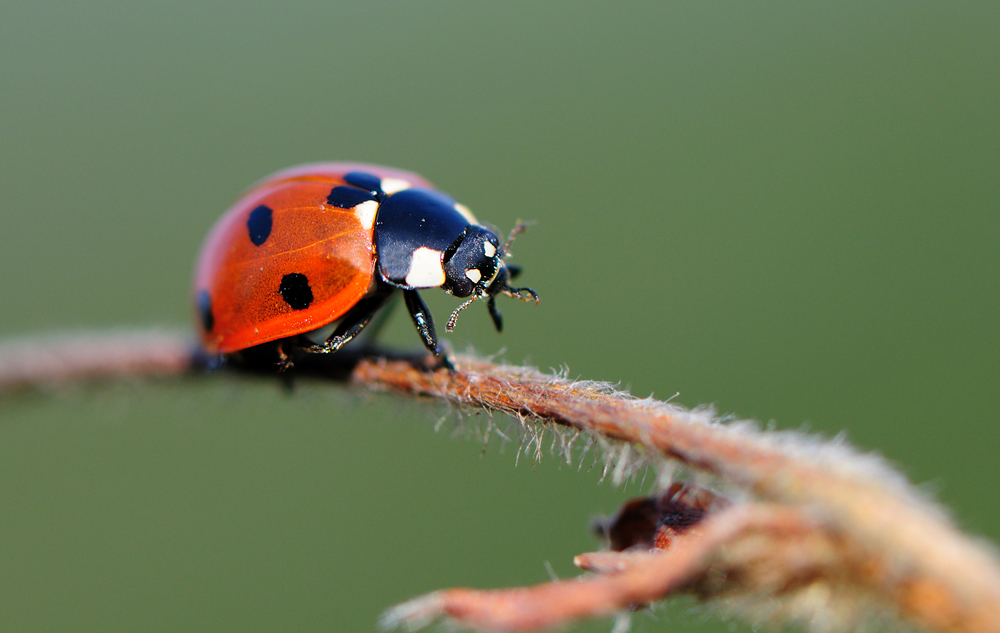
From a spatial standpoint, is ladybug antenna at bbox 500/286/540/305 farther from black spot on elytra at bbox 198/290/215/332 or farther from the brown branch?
the brown branch

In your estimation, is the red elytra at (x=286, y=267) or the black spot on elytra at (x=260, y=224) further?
the black spot on elytra at (x=260, y=224)

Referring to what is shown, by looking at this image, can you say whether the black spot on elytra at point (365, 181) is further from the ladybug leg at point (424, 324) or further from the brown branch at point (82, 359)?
the brown branch at point (82, 359)

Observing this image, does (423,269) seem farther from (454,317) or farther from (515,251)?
(515,251)

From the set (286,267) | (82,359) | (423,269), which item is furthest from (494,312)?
(82,359)

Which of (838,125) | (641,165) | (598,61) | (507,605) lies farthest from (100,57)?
(507,605)

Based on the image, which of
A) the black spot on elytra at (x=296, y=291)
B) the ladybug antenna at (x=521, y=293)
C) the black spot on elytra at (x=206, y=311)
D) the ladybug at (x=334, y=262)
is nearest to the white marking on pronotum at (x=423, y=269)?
the ladybug at (x=334, y=262)

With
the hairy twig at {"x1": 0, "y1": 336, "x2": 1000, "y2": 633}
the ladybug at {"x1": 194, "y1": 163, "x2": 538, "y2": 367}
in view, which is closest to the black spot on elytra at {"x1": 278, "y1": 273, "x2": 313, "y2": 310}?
the ladybug at {"x1": 194, "y1": 163, "x2": 538, "y2": 367}

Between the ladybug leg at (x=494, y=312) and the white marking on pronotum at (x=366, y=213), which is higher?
the ladybug leg at (x=494, y=312)
